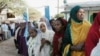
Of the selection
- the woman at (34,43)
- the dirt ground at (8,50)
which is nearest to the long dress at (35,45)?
the woman at (34,43)

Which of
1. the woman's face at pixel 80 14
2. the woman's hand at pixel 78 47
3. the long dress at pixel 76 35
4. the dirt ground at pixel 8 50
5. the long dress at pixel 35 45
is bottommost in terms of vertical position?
the dirt ground at pixel 8 50

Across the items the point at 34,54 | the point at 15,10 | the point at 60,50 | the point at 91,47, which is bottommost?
the point at 15,10

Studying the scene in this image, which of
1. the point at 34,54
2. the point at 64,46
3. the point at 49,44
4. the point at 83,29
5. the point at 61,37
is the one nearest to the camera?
the point at 83,29

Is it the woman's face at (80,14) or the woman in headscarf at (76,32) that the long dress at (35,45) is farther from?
the woman's face at (80,14)

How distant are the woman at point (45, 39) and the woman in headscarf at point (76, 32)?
5.01ft

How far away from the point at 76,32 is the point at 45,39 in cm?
187

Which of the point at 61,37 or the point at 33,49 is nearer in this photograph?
the point at 61,37

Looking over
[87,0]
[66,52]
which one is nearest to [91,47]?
[66,52]

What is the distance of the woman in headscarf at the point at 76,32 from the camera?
4613 millimetres

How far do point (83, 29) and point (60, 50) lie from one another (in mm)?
916

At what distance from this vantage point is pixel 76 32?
464cm

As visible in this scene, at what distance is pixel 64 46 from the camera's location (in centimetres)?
496

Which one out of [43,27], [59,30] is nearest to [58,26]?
[59,30]

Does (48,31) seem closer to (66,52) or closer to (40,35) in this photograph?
(40,35)
